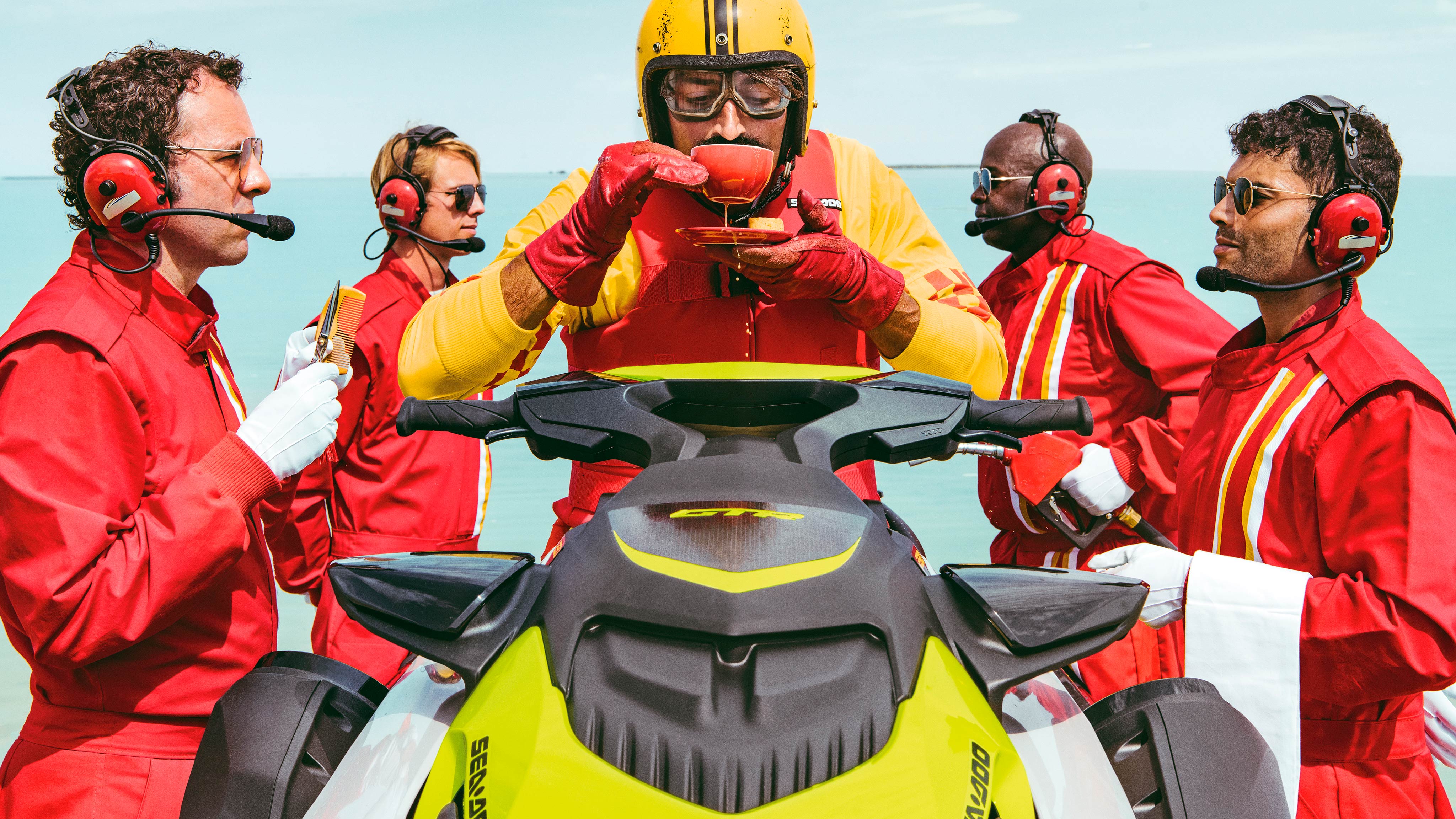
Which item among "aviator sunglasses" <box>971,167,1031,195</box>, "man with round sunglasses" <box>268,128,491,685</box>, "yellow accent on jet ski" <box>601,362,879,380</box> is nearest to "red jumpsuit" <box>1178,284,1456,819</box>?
"yellow accent on jet ski" <box>601,362,879,380</box>

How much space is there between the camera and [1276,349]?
93.5 inches

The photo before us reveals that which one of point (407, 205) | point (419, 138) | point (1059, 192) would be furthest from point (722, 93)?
point (419, 138)

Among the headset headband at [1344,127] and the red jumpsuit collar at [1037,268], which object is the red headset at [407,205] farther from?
the headset headband at [1344,127]

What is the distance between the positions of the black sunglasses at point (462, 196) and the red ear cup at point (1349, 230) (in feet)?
10.3

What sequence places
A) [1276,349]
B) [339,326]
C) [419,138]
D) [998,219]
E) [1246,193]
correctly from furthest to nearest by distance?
[419,138] < [998,219] < [339,326] < [1246,193] < [1276,349]

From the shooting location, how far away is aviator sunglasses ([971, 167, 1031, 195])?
4.26m

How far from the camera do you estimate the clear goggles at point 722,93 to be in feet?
6.63

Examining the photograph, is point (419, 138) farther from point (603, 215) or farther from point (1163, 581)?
point (1163, 581)

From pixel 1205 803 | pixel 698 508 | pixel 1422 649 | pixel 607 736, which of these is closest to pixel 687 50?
pixel 698 508

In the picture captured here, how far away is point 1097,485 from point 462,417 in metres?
2.16

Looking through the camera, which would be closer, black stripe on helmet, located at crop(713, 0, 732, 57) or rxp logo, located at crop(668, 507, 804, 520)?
rxp logo, located at crop(668, 507, 804, 520)

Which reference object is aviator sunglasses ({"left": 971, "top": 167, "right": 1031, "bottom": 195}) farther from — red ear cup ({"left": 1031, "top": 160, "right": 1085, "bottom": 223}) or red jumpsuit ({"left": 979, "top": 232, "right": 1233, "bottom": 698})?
red jumpsuit ({"left": 979, "top": 232, "right": 1233, "bottom": 698})

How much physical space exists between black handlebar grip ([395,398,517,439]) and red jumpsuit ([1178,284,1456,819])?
1511 mm

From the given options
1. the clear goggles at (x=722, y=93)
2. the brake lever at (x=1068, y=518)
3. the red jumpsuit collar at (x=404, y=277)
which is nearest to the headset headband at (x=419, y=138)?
the red jumpsuit collar at (x=404, y=277)
